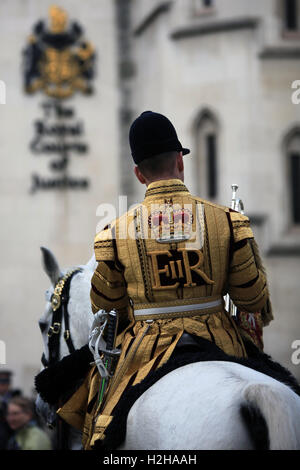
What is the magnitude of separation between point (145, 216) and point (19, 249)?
12733mm

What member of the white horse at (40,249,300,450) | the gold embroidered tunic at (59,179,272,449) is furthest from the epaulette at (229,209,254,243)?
the white horse at (40,249,300,450)

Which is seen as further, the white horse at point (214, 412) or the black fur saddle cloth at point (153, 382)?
the black fur saddle cloth at point (153, 382)

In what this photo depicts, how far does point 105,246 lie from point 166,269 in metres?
0.31

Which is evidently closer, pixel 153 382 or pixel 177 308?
pixel 153 382

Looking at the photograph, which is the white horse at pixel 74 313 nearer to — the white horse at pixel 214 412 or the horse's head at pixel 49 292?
the horse's head at pixel 49 292

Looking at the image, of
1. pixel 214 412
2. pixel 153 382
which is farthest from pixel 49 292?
pixel 214 412

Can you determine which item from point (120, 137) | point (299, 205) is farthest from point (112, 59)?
point (299, 205)

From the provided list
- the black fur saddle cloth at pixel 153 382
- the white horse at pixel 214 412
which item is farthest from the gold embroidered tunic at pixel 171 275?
the white horse at pixel 214 412

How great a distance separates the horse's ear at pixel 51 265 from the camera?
16.3ft

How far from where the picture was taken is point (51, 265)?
5008mm

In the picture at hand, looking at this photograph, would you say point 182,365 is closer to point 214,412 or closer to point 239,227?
point 214,412

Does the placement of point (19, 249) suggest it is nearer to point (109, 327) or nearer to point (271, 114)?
point (271, 114)

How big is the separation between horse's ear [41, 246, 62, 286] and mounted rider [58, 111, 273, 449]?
1.14 metres

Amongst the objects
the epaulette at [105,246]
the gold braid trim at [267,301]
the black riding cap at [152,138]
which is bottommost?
the gold braid trim at [267,301]
